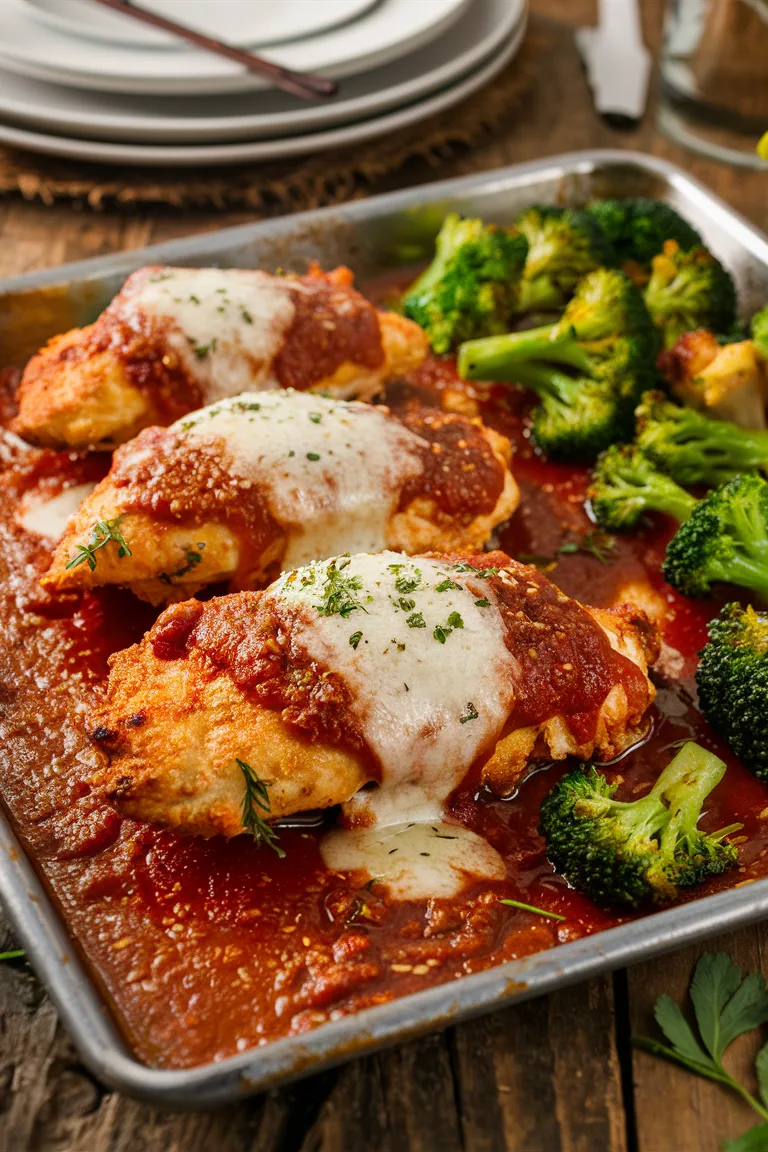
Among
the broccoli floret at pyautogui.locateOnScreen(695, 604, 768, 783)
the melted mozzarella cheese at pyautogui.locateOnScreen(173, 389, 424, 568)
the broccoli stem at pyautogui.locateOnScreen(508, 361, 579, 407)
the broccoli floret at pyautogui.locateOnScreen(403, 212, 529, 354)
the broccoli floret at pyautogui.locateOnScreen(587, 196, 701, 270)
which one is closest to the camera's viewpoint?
the broccoli floret at pyautogui.locateOnScreen(695, 604, 768, 783)

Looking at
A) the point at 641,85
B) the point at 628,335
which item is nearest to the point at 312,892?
the point at 628,335

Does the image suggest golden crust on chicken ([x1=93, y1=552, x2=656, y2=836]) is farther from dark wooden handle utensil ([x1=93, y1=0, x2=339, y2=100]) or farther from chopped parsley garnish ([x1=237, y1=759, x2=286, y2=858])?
dark wooden handle utensil ([x1=93, y1=0, x2=339, y2=100])

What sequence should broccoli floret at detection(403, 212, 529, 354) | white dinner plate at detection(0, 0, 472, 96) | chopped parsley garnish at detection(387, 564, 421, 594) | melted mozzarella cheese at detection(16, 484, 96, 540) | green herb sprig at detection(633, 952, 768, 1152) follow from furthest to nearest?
white dinner plate at detection(0, 0, 472, 96)
broccoli floret at detection(403, 212, 529, 354)
melted mozzarella cheese at detection(16, 484, 96, 540)
chopped parsley garnish at detection(387, 564, 421, 594)
green herb sprig at detection(633, 952, 768, 1152)

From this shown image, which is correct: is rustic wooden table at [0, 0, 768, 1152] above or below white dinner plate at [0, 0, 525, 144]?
below

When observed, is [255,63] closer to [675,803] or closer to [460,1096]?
[675,803]

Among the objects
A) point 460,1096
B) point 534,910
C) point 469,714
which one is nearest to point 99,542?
point 469,714

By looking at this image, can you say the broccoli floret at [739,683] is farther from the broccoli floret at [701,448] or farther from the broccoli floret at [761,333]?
the broccoli floret at [761,333]

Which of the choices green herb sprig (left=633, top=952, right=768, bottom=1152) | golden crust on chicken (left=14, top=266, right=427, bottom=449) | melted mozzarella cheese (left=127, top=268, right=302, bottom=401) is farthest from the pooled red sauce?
melted mozzarella cheese (left=127, top=268, right=302, bottom=401)

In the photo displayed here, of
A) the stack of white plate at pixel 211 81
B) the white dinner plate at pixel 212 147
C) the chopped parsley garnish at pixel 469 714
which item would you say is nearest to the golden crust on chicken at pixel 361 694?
the chopped parsley garnish at pixel 469 714
